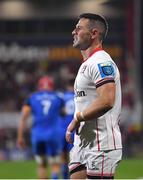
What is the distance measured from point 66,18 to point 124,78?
2.97 meters

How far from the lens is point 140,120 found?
2552 centimetres

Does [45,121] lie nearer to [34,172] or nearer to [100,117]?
[34,172]

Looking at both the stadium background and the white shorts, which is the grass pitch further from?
the white shorts

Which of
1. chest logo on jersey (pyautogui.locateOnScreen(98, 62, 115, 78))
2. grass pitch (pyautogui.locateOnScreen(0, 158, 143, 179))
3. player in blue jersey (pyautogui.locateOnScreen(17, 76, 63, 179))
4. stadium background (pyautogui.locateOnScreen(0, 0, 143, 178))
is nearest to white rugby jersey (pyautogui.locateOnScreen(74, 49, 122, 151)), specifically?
chest logo on jersey (pyautogui.locateOnScreen(98, 62, 115, 78))

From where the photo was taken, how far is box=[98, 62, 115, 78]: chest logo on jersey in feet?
21.0

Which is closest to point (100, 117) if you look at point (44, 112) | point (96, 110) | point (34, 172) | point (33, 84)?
point (96, 110)

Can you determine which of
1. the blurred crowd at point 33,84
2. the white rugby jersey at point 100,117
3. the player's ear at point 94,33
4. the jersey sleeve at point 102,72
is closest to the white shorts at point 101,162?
the white rugby jersey at point 100,117

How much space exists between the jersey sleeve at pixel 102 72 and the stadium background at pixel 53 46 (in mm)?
19140

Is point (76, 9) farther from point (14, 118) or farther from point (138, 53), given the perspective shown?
point (14, 118)

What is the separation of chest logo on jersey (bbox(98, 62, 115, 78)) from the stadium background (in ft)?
62.9

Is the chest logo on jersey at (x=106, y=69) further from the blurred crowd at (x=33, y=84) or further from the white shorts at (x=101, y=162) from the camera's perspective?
the blurred crowd at (x=33, y=84)

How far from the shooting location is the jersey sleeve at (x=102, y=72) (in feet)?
21.0

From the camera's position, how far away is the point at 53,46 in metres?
26.7

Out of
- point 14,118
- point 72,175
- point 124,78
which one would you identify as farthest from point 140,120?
point 72,175
